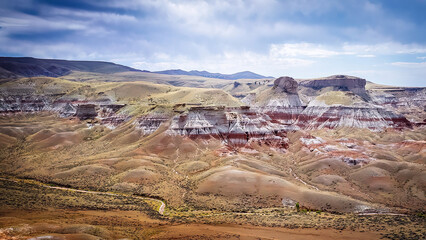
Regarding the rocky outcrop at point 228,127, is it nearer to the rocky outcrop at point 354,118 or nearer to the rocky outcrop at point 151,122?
the rocky outcrop at point 151,122

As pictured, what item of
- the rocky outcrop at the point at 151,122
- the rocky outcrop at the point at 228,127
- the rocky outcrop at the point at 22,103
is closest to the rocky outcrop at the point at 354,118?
the rocky outcrop at the point at 228,127

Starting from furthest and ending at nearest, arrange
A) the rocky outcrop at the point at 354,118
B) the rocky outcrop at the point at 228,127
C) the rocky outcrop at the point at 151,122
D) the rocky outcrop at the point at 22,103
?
1. the rocky outcrop at the point at 22,103
2. the rocky outcrop at the point at 354,118
3. the rocky outcrop at the point at 151,122
4. the rocky outcrop at the point at 228,127

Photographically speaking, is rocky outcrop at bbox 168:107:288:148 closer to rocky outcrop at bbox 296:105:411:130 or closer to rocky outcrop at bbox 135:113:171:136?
rocky outcrop at bbox 135:113:171:136

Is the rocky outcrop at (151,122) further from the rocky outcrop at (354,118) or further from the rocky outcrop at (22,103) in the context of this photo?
the rocky outcrop at (22,103)

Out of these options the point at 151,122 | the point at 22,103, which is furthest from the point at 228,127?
the point at 22,103

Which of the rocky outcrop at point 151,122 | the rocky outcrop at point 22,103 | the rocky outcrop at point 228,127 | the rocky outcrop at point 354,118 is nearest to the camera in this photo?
the rocky outcrop at point 228,127

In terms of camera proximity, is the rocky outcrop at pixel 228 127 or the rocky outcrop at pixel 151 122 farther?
the rocky outcrop at pixel 151 122

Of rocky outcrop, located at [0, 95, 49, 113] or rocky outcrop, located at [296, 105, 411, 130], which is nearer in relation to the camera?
rocky outcrop, located at [296, 105, 411, 130]

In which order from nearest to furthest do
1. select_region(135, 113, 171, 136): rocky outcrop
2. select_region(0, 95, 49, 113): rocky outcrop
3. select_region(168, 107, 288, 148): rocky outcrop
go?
select_region(168, 107, 288, 148): rocky outcrop < select_region(135, 113, 171, 136): rocky outcrop < select_region(0, 95, 49, 113): rocky outcrop

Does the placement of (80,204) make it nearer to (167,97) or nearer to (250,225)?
(250,225)

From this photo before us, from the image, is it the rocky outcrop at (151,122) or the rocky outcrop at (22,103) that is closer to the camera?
the rocky outcrop at (151,122)

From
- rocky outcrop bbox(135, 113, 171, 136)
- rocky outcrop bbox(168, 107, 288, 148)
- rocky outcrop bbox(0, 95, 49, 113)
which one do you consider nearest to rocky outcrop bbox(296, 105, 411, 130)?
rocky outcrop bbox(168, 107, 288, 148)
